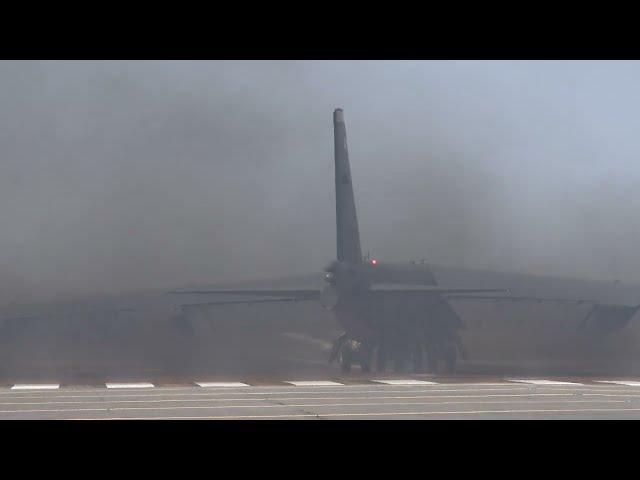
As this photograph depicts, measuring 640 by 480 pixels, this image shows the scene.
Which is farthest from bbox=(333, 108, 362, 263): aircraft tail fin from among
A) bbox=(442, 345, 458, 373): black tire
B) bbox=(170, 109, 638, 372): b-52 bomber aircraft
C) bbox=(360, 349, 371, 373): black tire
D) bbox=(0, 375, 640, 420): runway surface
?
bbox=(0, 375, 640, 420): runway surface

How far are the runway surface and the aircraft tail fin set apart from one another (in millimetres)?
18507

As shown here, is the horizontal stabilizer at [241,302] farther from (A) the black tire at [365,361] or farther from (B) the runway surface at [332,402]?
(B) the runway surface at [332,402]

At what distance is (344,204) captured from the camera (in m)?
49.1

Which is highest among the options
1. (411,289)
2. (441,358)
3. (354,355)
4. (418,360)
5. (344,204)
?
(344,204)

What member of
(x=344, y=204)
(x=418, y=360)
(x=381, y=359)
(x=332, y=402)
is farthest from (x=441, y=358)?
(x=332, y=402)

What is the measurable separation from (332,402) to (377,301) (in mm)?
25748

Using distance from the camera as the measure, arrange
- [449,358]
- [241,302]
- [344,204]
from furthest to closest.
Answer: [449,358], [344,204], [241,302]

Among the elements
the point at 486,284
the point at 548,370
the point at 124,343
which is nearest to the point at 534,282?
the point at 486,284

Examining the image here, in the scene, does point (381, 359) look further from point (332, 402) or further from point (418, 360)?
point (332, 402)

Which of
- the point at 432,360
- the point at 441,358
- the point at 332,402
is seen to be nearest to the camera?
the point at 332,402

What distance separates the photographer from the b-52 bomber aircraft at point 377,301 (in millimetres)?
47000

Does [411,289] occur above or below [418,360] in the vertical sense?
above
